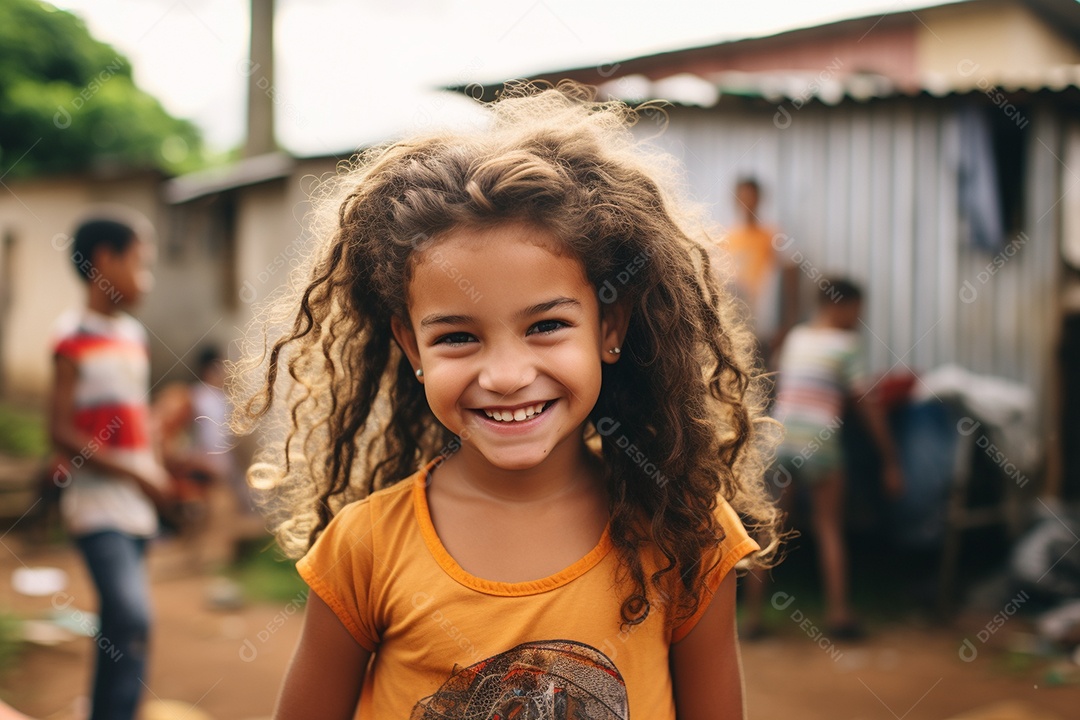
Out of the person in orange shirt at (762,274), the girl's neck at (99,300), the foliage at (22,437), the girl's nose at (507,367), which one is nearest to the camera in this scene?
the girl's nose at (507,367)

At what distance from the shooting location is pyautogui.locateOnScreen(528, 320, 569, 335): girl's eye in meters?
1.38

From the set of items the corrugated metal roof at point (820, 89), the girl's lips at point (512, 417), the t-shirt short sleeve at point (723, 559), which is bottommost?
the t-shirt short sleeve at point (723, 559)

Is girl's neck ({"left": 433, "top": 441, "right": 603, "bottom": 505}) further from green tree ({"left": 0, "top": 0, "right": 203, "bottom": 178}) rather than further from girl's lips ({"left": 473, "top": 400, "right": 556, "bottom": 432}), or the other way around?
green tree ({"left": 0, "top": 0, "right": 203, "bottom": 178})

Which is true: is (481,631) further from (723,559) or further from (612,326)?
(612,326)

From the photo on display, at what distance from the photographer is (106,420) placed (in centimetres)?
315

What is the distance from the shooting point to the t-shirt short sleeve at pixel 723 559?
1.44 metres

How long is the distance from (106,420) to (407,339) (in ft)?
6.72

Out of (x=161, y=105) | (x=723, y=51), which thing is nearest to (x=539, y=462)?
(x=723, y=51)

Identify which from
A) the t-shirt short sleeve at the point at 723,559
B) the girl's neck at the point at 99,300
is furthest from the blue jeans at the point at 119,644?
the t-shirt short sleeve at the point at 723,559

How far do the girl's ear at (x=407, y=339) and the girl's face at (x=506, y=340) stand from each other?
0.09m

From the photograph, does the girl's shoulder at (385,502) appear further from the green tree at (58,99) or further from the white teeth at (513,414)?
the green tree at (58,99)

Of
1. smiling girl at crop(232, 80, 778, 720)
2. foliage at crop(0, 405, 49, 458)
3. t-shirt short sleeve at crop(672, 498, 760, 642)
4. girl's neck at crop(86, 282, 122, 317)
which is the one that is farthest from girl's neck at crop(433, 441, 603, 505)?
foliage at crop(0, 405, 49, 458)

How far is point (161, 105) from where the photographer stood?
28359mm

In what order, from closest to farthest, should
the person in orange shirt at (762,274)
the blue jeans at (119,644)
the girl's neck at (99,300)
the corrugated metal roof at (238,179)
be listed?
the blue jeans at (119,644)
the girl's neck at (99,300)
the person in orange shirt at (762,274)
the corrugated metal roof at (238,179)
